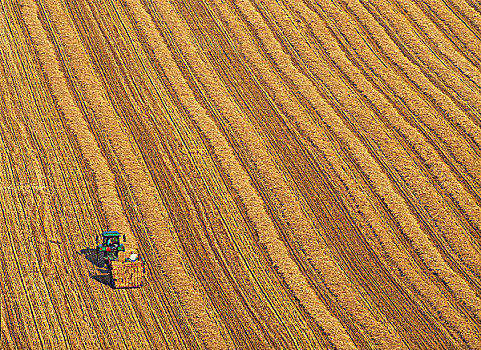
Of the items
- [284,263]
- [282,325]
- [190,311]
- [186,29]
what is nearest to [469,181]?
[284,263]

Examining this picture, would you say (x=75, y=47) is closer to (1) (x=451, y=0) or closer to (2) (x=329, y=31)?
(2) (x=329, y=31)

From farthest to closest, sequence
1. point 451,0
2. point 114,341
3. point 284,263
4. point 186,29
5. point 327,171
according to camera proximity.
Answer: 1. point 451,0
2. point 186,29
3. point 327,171
4. point 284,263
5. point 114,341

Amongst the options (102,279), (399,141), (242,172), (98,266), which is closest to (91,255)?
(98,266)

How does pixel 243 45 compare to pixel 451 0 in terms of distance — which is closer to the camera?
pixel 243 45

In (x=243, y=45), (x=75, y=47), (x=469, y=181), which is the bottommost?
(x=75, y=47)

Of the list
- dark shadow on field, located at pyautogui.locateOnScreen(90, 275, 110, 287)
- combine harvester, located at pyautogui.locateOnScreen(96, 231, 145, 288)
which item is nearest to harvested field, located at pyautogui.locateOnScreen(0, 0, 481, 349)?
dark shadow on field, located at pyautogui.locateOnScreen(90, 275, 110, 287)

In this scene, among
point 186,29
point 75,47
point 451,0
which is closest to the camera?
point 75,47

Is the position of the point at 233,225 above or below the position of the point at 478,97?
below
